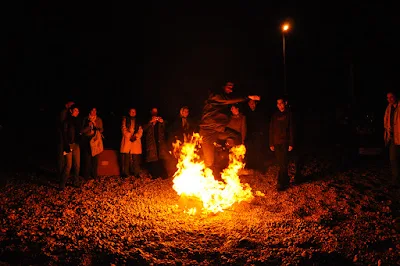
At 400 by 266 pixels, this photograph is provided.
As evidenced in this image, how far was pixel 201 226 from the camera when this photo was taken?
6.46 metres

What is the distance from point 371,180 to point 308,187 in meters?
1.63

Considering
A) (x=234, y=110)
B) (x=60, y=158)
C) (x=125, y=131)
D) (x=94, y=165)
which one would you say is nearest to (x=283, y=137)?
(x=234, y=110)

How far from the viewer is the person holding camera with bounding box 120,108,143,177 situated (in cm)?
984

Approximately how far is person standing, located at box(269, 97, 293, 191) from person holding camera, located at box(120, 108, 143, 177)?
3972 mm

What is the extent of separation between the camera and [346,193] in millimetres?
Answer: 7707

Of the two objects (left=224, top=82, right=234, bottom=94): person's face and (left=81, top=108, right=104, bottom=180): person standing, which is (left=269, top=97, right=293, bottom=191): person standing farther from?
(left=81, top=108, right=104, bottom=180): person standing

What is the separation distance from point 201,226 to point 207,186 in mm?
1363

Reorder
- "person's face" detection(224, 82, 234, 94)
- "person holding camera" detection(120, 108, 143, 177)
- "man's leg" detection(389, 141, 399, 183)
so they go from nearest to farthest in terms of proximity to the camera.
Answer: "man's leg" detection(389, 141, 399, 183)
"person's face" detection(224, 82, 234, 94)
"person holding camera" detection(120, 108, 143, 177)

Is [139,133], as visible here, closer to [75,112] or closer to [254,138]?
[75,112]

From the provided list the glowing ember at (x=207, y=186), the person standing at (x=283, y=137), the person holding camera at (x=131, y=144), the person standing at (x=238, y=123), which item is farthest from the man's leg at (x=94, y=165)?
the person standing at (x=283, y=137)

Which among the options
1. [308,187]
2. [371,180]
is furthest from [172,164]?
[371,180]

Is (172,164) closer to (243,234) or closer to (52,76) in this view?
(243,234)

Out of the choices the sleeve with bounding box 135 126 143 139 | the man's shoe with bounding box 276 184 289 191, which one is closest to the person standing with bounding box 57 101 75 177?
the sleeve with bounding box 135 126 143 139

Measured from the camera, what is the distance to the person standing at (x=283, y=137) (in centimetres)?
842
